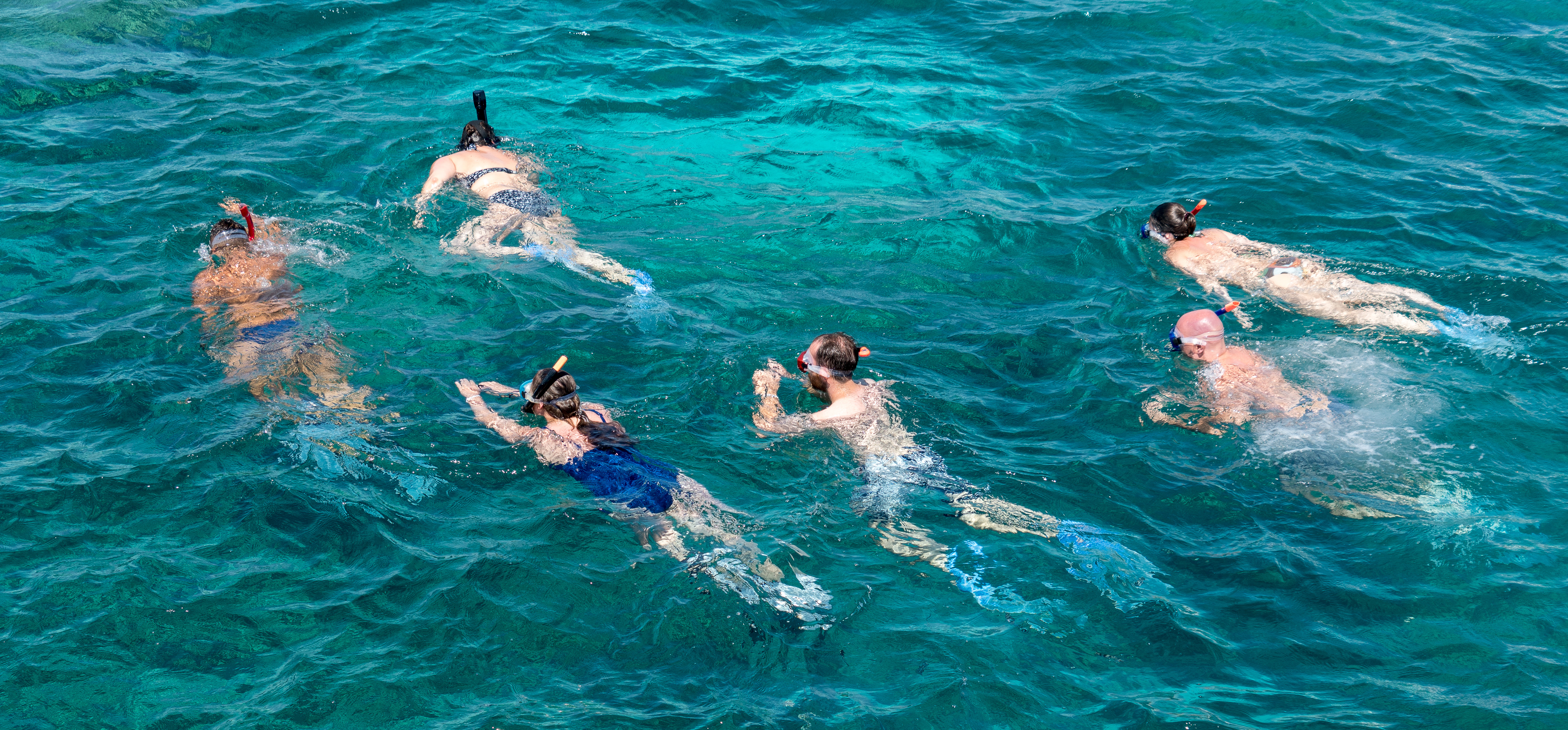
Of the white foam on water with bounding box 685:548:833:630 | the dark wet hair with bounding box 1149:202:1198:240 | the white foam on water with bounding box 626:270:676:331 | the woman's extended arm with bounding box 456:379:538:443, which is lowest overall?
the white foam on water with bounding box 685:548:833:630

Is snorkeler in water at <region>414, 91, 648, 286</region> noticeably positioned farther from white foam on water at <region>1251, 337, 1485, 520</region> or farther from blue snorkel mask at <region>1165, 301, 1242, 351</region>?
white foam on water at <region>1251, 337, 1485, 520</region>

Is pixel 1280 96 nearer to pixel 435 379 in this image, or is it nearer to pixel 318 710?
pixel 435 379

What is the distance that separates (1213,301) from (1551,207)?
514cm

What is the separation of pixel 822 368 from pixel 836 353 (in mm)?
163

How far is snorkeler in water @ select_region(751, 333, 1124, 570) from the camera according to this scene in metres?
6.84

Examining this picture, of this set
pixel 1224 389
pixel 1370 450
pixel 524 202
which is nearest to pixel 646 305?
pixel 524 202

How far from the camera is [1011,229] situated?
11.1 metres

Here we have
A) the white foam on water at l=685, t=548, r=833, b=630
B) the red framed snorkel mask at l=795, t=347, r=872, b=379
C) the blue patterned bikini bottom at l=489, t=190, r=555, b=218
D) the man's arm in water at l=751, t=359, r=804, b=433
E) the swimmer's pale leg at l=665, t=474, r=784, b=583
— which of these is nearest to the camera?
the white foam on water at l=685, t=548, r=833, b=630

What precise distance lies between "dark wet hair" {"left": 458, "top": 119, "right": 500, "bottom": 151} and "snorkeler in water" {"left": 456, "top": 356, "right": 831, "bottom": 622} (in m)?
5.01

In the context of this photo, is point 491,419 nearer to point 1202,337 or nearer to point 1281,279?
point 1202,337

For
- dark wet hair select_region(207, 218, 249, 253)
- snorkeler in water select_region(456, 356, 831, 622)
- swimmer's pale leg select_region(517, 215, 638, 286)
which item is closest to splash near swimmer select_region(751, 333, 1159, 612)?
snorkeler in water select_region(456, 356, 831, 622)

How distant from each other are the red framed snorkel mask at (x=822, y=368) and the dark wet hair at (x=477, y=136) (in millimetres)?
5569

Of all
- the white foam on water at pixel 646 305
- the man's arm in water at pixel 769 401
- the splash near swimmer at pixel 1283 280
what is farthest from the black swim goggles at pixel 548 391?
the splash near swimmer at pixel 1283 280

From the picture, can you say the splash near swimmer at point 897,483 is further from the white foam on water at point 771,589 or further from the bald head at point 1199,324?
the bald head at point 1199,324
